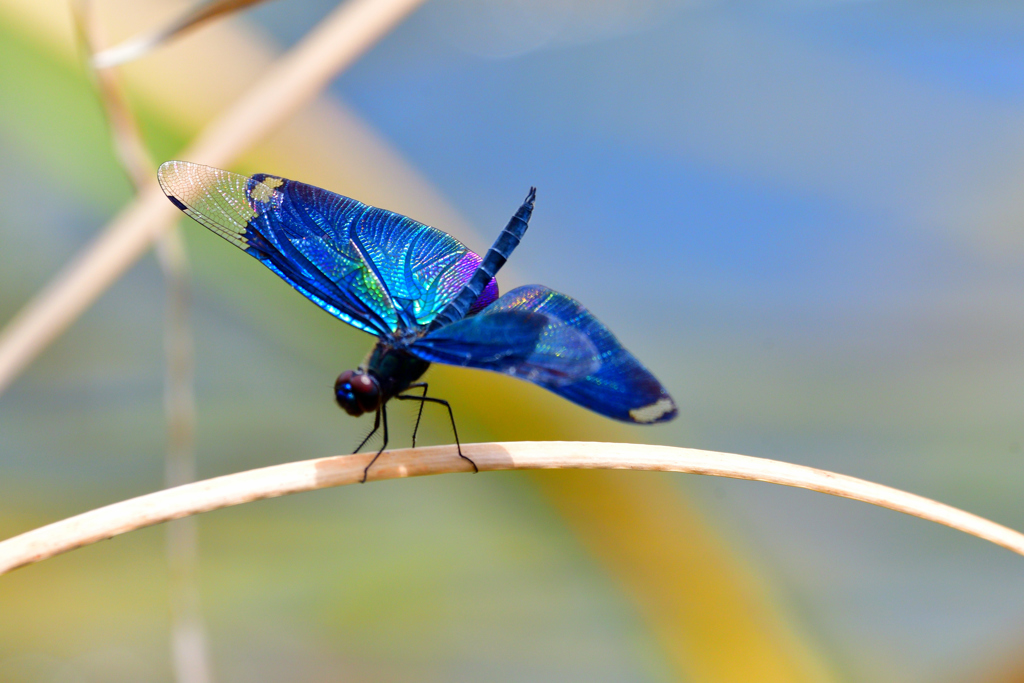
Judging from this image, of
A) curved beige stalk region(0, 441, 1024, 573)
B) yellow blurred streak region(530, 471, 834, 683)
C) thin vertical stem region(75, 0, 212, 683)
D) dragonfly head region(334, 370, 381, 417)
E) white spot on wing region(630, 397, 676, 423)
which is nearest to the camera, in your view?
curved beige stalk region(0, 441, 1024, 573)

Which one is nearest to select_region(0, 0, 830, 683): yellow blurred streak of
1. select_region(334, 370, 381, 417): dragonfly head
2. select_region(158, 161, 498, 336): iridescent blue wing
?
select_region(158, 161, 498, 336): iridescent blue wing

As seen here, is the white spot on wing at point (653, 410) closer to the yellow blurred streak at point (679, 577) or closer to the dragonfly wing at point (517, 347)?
the dragonfly wing at point (517, 347)

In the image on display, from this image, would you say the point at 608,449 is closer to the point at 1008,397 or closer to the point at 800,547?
the point at 800,547

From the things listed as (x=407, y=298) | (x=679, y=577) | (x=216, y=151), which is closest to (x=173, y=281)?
(x=216, y=151)

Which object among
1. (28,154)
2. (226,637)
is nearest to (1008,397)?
(226,637)

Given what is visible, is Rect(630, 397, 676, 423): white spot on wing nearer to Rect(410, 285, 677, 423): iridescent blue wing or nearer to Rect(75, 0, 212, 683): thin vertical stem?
Rect(410, 285, 677, 423): iridescent blue wing

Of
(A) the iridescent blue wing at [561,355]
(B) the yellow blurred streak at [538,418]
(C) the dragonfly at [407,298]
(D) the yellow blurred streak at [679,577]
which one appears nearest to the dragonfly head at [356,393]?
(C) the dragonfly at [407,298]
